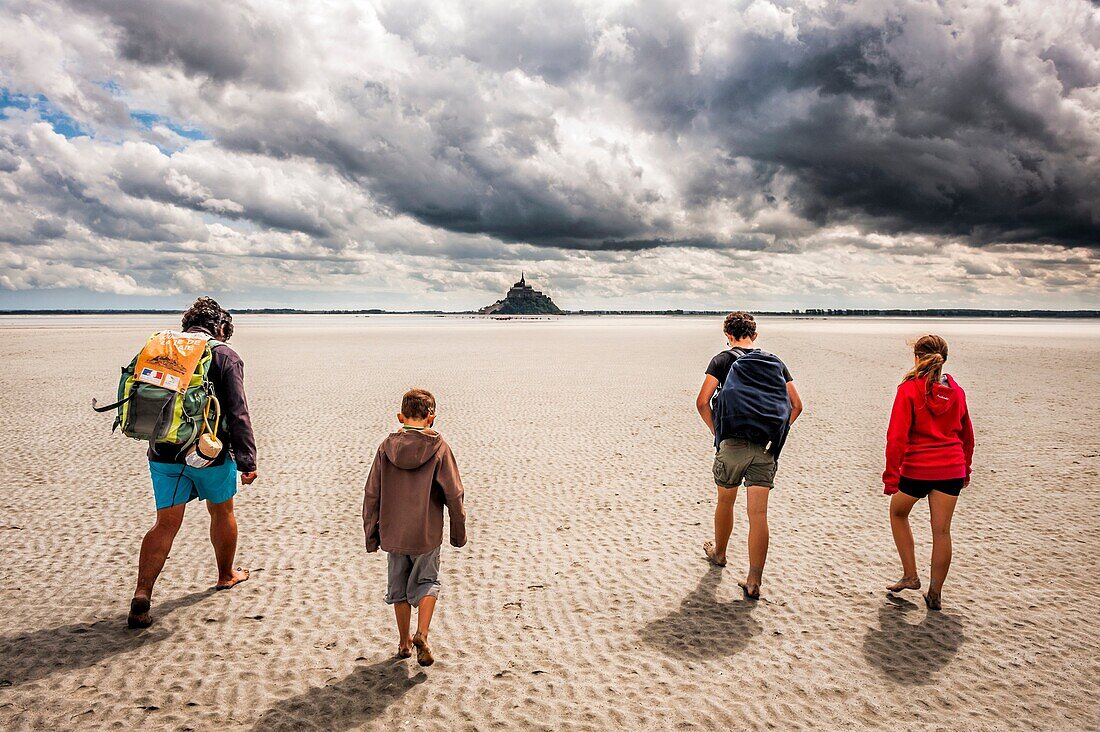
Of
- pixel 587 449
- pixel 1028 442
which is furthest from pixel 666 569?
pixel 1028 442

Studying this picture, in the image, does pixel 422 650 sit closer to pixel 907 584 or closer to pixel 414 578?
pixel 414 578

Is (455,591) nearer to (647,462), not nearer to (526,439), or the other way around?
(647,462)

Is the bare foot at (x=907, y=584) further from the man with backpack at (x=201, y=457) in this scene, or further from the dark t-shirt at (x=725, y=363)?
the man with backpack at (x=201, y=457)

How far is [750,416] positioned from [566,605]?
2.23 meters

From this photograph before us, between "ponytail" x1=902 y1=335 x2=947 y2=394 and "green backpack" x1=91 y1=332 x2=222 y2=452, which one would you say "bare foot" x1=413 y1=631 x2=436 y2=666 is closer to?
"green backpack" x1=91 y1=332 x2=222 y2=452

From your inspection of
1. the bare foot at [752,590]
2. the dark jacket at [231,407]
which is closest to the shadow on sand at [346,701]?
the dark jacket at [231,407]

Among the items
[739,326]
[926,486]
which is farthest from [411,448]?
[926,486]

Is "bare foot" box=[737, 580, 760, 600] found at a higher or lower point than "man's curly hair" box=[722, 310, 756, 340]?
lower

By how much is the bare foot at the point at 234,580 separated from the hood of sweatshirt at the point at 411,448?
Result: 2644 millimetres

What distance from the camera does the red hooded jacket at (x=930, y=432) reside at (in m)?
4.70

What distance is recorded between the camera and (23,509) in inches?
285

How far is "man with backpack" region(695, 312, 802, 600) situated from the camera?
16.1 feet

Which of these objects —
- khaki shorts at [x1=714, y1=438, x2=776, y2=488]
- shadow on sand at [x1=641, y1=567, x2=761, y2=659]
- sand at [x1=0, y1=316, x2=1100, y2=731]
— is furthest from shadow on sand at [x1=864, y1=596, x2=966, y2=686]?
khaki shorts at [x1=714, y1=438, x2=776, y2=488]

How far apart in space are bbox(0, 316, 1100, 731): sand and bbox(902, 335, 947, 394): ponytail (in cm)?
195
